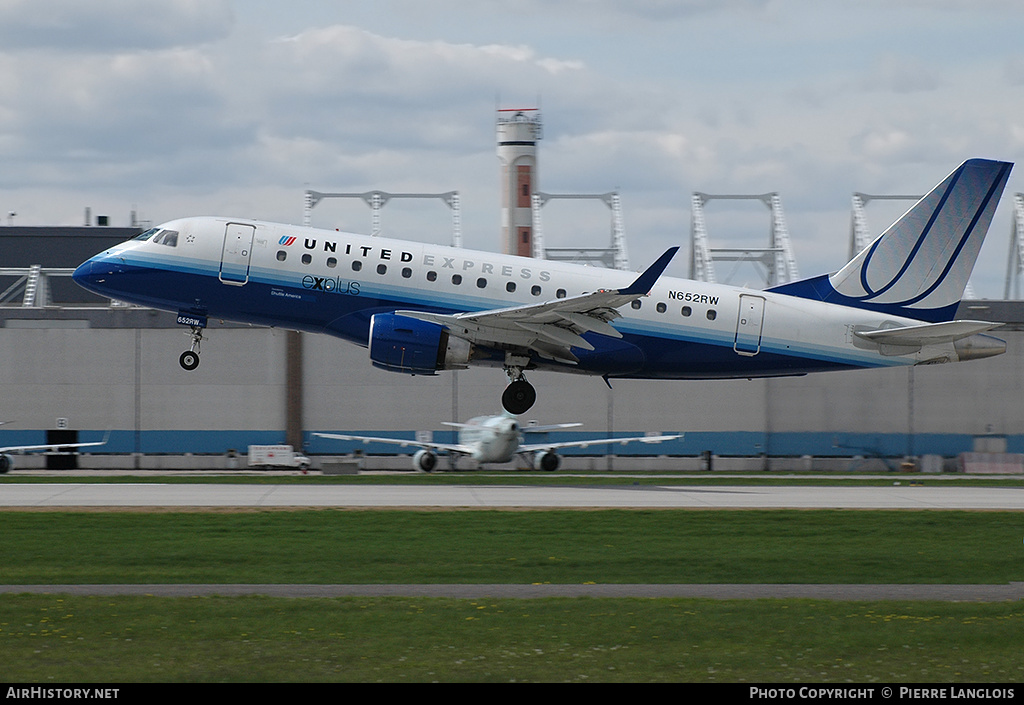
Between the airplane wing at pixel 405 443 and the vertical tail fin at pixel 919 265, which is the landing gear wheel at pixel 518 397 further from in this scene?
the airplane wing at pixel 405 443

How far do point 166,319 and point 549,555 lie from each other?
46.2 m

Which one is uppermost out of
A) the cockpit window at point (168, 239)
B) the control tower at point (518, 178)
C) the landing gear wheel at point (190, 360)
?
the control tower at point (518, 178)

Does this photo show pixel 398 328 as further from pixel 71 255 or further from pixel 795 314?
pixel 71 255

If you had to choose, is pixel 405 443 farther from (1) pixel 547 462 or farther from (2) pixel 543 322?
(2) pixel 543 322

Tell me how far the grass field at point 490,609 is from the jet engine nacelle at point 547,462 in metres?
29.7

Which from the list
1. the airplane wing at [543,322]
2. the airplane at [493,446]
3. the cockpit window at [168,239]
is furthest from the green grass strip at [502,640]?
the airplane at [493,446]

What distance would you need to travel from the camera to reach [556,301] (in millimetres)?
36281

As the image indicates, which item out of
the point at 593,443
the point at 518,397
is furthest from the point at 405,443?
the point at 518,397

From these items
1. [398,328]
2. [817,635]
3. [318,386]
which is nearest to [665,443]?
[318,386]

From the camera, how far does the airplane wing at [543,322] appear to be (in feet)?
119

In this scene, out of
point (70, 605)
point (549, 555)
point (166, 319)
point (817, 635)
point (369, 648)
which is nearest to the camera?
point (369, 648)

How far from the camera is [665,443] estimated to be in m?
67.6

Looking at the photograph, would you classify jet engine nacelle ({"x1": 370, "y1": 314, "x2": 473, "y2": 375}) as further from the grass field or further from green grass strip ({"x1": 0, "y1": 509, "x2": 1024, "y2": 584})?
the grass field

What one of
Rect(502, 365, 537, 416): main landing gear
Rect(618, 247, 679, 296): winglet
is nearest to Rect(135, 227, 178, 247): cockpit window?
Rect(502, 365, 537, 416): main landing gear
